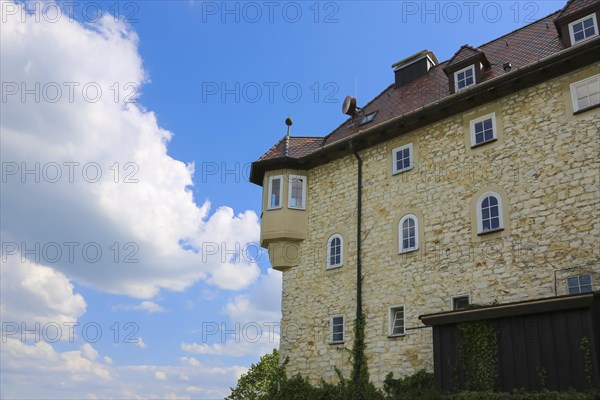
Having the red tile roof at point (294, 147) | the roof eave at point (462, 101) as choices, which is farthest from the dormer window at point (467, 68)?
the red tile roof at point (294, 147)

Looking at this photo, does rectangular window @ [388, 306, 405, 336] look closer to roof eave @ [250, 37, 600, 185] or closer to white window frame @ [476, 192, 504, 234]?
white window frame @ [476, 192, 504, 234]

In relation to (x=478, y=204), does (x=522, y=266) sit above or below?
below

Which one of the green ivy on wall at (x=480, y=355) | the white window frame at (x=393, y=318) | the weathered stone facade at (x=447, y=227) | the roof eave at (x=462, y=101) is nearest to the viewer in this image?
the green ivy on wall at (x=480, y=355)

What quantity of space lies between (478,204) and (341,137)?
6.74 metres

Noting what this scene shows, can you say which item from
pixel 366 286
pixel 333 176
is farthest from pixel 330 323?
pixel 333 176

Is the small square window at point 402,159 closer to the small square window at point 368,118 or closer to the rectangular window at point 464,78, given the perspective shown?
the rectangular window at point 464,78

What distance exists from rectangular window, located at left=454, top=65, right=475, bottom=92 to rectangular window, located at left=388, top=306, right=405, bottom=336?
6.95 m

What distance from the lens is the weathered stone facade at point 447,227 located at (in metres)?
14.6

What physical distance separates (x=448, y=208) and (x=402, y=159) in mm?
2654

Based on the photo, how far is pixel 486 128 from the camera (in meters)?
17.1

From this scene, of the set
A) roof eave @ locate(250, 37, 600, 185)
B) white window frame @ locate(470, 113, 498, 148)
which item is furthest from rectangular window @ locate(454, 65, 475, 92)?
white window frame @ locate(470, 113, 498, 148)

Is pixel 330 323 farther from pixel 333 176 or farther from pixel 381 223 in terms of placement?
pixel 333 176

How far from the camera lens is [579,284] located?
45.3 feet

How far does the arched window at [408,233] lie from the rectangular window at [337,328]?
303 centimetres
